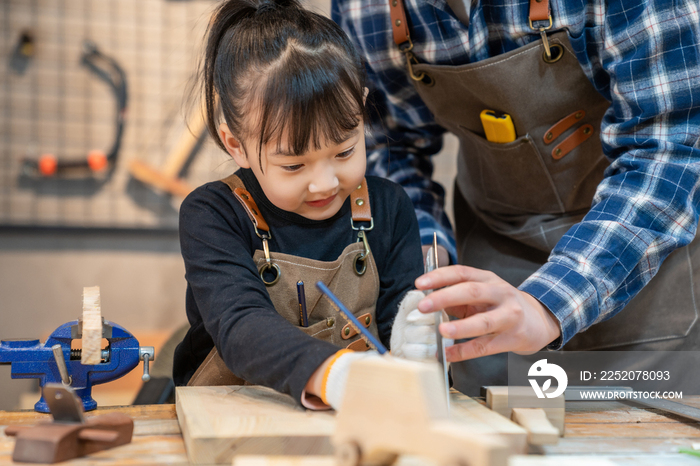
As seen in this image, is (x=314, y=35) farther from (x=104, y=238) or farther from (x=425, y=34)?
(x=104, y=238)

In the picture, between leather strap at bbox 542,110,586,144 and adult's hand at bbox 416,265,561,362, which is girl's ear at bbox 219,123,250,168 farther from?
leather strap at bbox 542,110,586,144

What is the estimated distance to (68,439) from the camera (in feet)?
1.90


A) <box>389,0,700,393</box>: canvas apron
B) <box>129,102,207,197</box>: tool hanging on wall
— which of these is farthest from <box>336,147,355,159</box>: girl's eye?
<box>129,102,207,197</box>: tool hanging on wall

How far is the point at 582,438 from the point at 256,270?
1.64 ft

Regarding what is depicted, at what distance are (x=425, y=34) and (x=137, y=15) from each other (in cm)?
173

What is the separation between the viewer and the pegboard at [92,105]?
7.72 ft

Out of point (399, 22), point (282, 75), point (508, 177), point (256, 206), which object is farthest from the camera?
point (508, 177)

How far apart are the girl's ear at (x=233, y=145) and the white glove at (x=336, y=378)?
1.33 ft

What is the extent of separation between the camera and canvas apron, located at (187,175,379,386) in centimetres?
94

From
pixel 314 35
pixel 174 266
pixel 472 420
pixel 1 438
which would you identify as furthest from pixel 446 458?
pixel 174 266

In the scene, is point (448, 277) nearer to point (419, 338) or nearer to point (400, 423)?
point (419, 338)

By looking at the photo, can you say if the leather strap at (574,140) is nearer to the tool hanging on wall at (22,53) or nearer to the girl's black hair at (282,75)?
the girl's black hair at (282,75)

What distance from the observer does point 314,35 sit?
3.02ft

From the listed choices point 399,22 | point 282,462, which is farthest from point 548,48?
point 282,462
